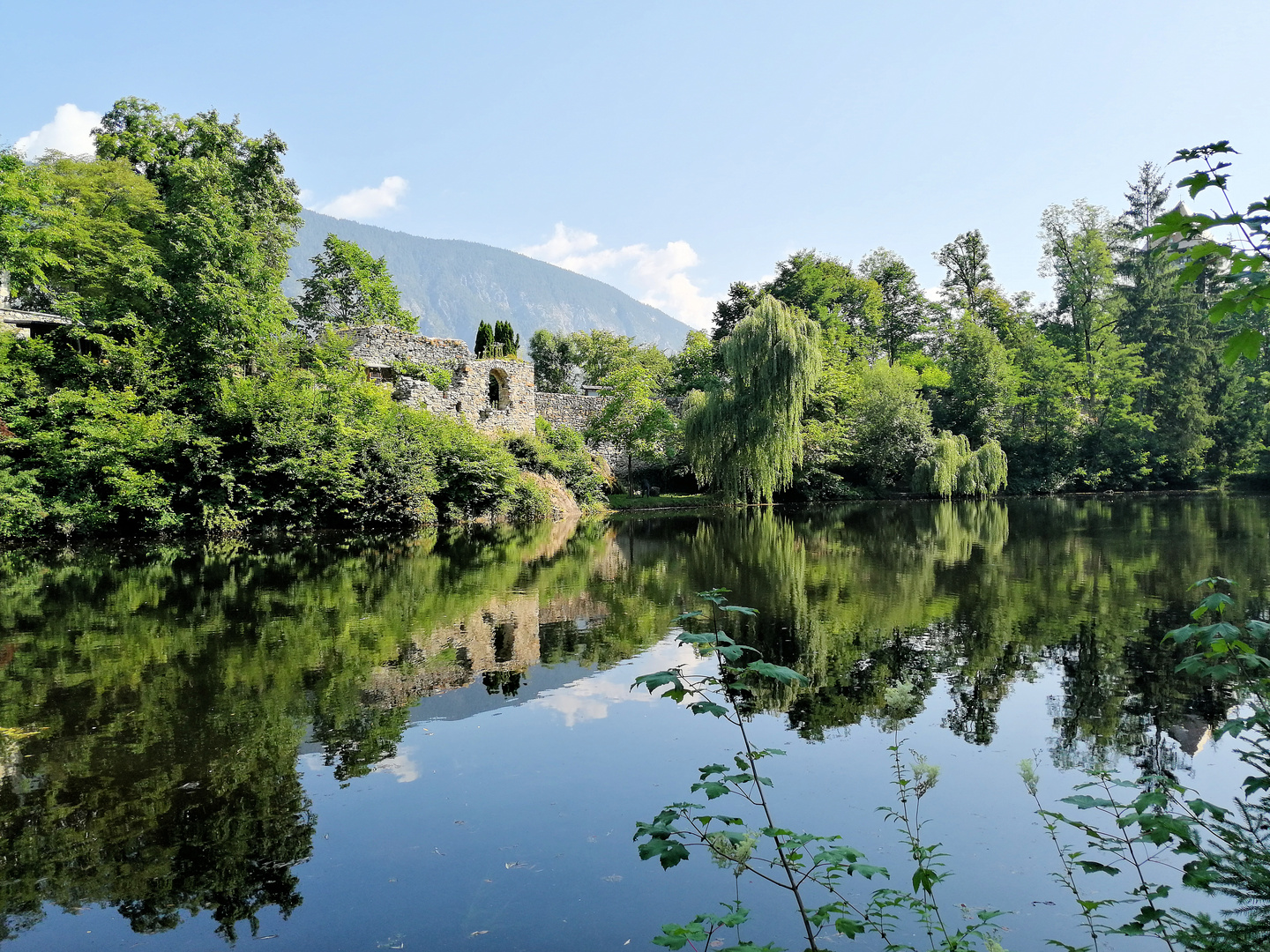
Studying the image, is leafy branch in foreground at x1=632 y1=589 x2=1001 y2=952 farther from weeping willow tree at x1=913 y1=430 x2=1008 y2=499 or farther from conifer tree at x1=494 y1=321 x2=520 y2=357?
conifer tree at x1=494 y1=321 x2=520 y2=357

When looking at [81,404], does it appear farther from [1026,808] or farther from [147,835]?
[1026,808]

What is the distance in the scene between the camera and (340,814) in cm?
385

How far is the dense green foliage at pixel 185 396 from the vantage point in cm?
1684

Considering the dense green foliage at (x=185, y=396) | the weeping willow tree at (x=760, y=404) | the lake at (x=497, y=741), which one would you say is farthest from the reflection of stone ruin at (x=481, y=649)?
the weeping willow tree at (x=760, y=404)

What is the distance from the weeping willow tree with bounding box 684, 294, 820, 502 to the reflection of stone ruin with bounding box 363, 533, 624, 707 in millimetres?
15486

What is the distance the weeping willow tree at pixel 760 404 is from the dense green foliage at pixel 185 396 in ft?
21.4

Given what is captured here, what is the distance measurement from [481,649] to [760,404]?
61.4ft

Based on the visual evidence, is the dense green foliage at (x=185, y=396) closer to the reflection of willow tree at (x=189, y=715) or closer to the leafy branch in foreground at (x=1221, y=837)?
the reflection of willow tree at (x=189, y=715)

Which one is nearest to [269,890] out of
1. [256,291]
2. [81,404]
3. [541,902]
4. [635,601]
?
[541,902]

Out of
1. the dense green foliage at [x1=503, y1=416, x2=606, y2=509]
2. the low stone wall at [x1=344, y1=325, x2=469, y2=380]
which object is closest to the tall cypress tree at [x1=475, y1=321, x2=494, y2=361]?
the low stone wall at [x1=344, y1=325, x2=469, y2=380]

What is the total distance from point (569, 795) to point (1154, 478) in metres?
39.3

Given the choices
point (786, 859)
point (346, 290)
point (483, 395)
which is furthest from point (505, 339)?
point (786, 859)

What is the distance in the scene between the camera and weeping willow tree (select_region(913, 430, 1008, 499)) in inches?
1193

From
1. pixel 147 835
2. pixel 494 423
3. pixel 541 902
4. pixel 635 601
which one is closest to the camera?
pixel 541 902
